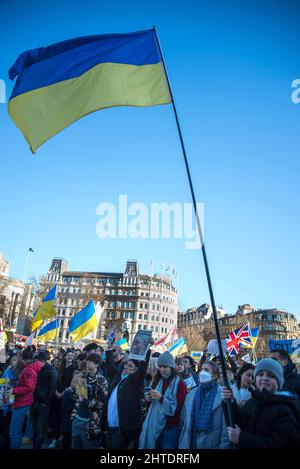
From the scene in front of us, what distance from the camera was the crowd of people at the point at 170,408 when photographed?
307 centimetres

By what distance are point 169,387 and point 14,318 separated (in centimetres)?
9134

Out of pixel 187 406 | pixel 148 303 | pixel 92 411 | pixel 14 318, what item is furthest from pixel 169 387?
pixel 148 303

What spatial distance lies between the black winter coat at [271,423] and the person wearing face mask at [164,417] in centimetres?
168

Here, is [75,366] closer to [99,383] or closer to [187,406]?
[99,383]

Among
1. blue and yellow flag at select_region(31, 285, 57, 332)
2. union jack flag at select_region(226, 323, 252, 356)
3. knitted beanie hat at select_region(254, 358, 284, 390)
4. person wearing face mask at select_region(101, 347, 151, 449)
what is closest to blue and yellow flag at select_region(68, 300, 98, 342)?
blue and yellow flag at select_region(31, 285, 57, 332)

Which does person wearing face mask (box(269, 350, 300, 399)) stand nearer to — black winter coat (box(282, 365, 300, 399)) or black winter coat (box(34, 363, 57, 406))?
black winter coat (box(282, 365, 300, 399))

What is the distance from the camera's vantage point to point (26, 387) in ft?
21.9

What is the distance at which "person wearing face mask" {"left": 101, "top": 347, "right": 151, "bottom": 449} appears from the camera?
4.88 m

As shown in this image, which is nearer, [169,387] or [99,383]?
[169,387]

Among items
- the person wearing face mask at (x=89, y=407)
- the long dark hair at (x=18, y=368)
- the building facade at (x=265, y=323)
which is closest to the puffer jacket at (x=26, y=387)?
the person wearing face mask at (x=89, y=407)

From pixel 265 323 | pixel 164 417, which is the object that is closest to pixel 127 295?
pixel 265 323

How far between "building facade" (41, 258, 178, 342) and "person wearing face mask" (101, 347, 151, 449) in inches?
3852
